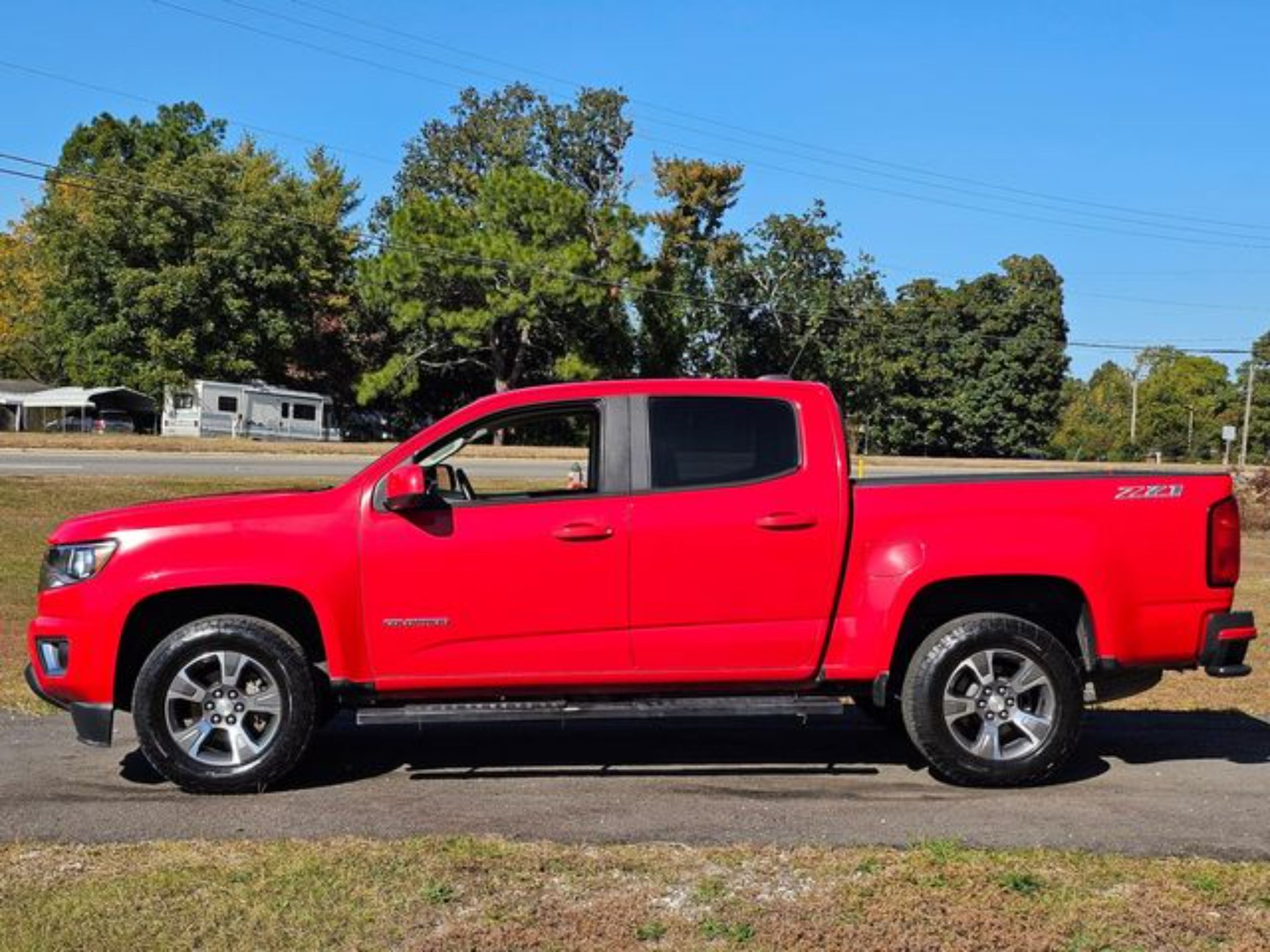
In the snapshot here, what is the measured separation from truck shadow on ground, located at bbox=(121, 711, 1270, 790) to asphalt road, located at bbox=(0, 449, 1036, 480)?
1403cm

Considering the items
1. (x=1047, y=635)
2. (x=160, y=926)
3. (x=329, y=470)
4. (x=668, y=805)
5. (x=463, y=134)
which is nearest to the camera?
Answer: (x=160, y=926)

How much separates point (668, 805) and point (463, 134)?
68995mm

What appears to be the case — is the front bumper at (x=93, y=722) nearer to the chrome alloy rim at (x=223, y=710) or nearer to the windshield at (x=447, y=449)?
the chrome alloy rim at (x=223, y=710)

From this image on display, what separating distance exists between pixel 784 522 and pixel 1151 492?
179cm

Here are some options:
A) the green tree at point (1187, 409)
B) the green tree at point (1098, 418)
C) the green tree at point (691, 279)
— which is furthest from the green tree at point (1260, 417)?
the green tree at point (691, 279)

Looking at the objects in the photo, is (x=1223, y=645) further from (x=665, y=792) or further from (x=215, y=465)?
(x=215, y=465)

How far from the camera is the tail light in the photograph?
591cm

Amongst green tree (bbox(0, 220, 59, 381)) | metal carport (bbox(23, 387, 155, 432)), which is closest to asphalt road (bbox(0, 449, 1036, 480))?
metal carport (bbox(23, 387, 155, 432))

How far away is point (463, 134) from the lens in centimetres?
7044

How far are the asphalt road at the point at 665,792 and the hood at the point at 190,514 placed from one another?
1236mm

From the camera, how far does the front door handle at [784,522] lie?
19.0 ft

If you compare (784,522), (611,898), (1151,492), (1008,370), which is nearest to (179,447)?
(784,522)

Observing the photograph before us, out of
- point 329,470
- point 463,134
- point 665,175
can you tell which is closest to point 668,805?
point 329,470

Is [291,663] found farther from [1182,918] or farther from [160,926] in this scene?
[1182,918]
